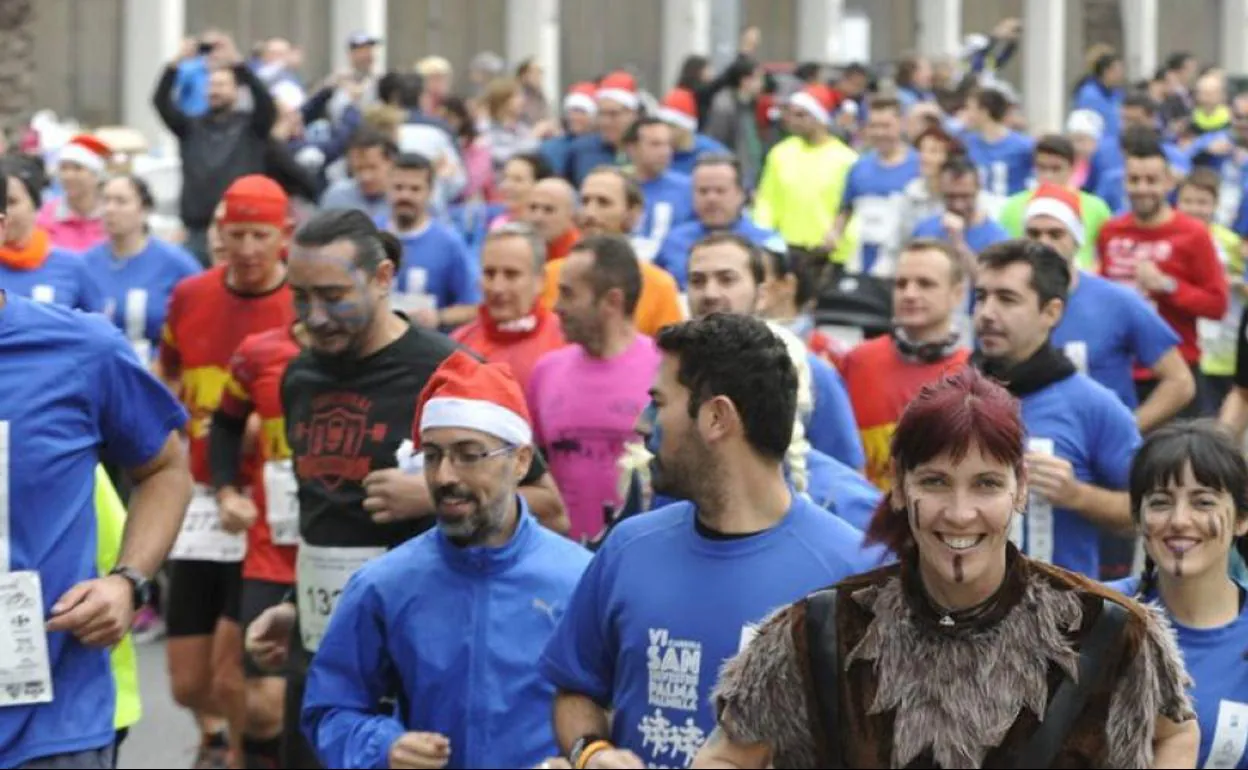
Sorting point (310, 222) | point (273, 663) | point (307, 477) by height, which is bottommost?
point (273, 663)

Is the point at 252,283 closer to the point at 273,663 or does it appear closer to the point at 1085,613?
the point at 273,663

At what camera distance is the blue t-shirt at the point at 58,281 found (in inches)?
441

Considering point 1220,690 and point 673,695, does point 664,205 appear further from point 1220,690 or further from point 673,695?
point 673,695

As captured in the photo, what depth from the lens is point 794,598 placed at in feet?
18.3

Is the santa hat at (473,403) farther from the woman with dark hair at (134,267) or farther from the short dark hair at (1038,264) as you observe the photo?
the woman with dark hair at (134,267)

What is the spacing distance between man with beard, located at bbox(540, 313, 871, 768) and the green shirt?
30.9ft

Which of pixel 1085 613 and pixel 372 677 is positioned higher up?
pixel 1085 613

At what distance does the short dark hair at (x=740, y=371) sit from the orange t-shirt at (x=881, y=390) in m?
4.11

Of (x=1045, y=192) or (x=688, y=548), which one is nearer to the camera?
(x=688, y=548)

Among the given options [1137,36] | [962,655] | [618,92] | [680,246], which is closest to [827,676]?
[962,655]

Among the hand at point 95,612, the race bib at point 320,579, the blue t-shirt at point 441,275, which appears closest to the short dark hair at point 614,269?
the race bib at point 320,579

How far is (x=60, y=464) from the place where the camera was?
20.8 feet

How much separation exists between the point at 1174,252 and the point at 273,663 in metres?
6.96

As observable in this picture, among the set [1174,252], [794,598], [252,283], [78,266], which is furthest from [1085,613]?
[1174,252]
